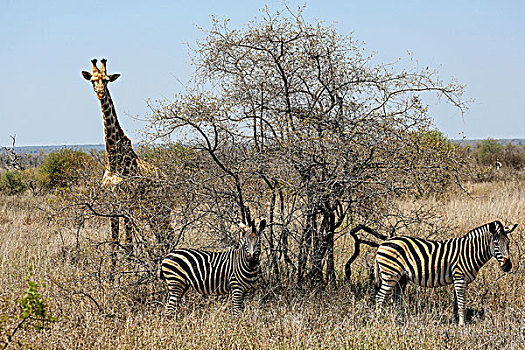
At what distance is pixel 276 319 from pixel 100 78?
539 centimetres

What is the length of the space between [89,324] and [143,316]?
28.6 inches

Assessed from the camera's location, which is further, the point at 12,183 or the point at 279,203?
the point at 12,183

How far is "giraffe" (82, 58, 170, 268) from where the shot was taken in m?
8.38

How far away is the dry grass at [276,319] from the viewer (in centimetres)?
599

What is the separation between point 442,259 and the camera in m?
6.89

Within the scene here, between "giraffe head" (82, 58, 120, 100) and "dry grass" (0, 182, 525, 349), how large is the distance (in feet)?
9.73

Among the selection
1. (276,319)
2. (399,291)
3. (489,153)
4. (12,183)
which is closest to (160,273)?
(276,319)

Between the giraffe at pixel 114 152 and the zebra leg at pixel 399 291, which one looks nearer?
the zebra leg at pixel 399 291

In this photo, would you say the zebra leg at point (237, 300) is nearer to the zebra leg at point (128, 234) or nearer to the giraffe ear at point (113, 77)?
the zebra leg at point (128, 234)

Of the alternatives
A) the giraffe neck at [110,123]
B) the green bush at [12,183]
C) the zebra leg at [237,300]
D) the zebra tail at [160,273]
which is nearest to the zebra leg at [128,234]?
the zebra tail at [160,273]

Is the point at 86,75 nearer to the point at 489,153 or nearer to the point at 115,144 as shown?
the point at 115,144

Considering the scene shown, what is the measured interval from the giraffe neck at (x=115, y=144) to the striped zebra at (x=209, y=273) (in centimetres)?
252

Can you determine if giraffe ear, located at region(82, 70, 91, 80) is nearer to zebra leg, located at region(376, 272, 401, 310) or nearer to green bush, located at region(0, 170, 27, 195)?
zebra leg, located at region(376, 272, 401, 310)

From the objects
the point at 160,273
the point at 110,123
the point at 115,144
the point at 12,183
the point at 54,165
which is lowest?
the point at 160,273
